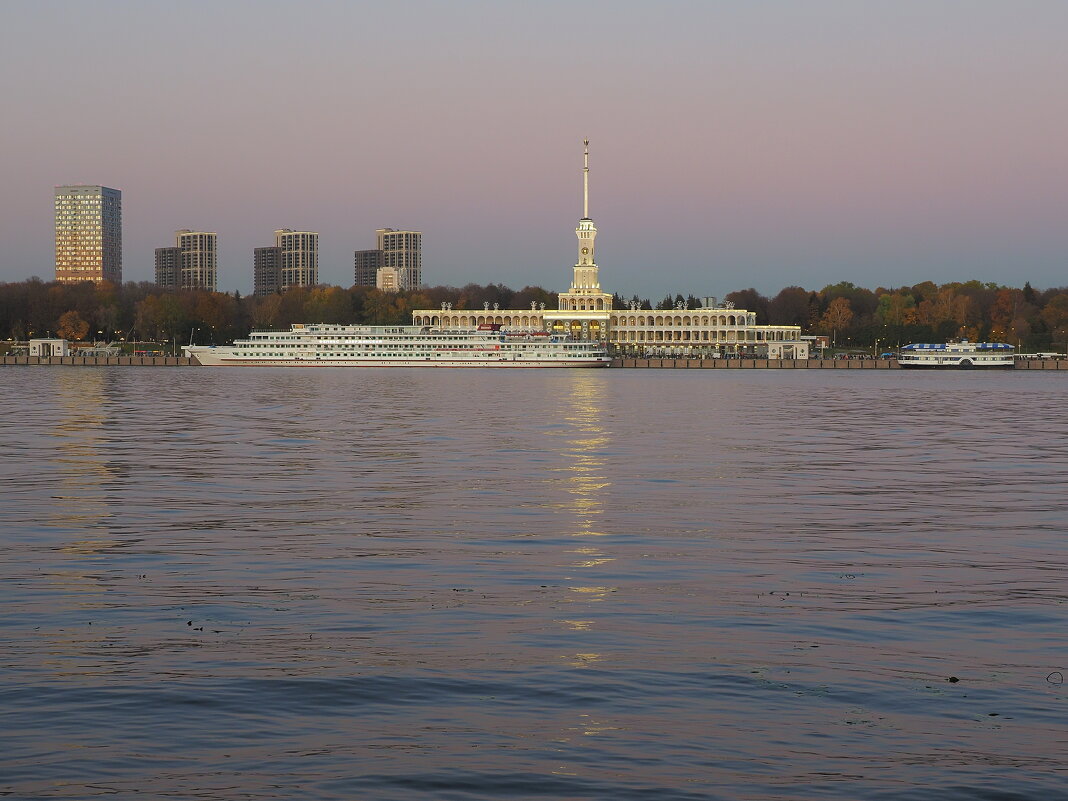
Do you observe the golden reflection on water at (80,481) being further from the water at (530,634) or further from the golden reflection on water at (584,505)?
the golden reflection on water at (584,505)

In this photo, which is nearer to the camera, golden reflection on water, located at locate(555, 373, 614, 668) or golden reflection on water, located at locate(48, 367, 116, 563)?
golden reflection on water, located at locate(555, 373, 614, 668)

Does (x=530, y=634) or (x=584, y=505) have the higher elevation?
(x=530, y=634)

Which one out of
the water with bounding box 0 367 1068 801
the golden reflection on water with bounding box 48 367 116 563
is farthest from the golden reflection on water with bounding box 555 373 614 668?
the golden reflection on water with bounding box 48 367 116 563

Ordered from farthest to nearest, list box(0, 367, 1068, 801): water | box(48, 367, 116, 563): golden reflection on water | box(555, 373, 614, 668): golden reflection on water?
1. box(48, 367, 116, 563): golden reflection on water
2. box(555, 373, 614, 668): golden reflection on water
3. box(0, 367, 1068, 801): water

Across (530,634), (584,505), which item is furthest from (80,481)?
(530,634)

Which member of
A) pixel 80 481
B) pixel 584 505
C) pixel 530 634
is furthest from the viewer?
pixel 80 481

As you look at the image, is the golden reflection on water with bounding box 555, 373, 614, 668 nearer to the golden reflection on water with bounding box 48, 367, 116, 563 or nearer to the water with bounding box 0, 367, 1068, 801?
the water with bounding box 0, 367, 1068, 801

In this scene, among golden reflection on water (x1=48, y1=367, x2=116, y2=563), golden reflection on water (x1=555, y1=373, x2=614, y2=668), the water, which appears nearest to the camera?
the water

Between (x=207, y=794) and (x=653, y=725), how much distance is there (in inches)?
163

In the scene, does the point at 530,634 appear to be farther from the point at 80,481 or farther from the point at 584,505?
the point at 80,481

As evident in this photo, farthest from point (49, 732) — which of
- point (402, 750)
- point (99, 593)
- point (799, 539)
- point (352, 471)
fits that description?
point (352, 471)

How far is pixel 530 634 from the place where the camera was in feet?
55.6

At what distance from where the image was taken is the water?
11.9 meters

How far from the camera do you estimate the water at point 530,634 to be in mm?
11883
